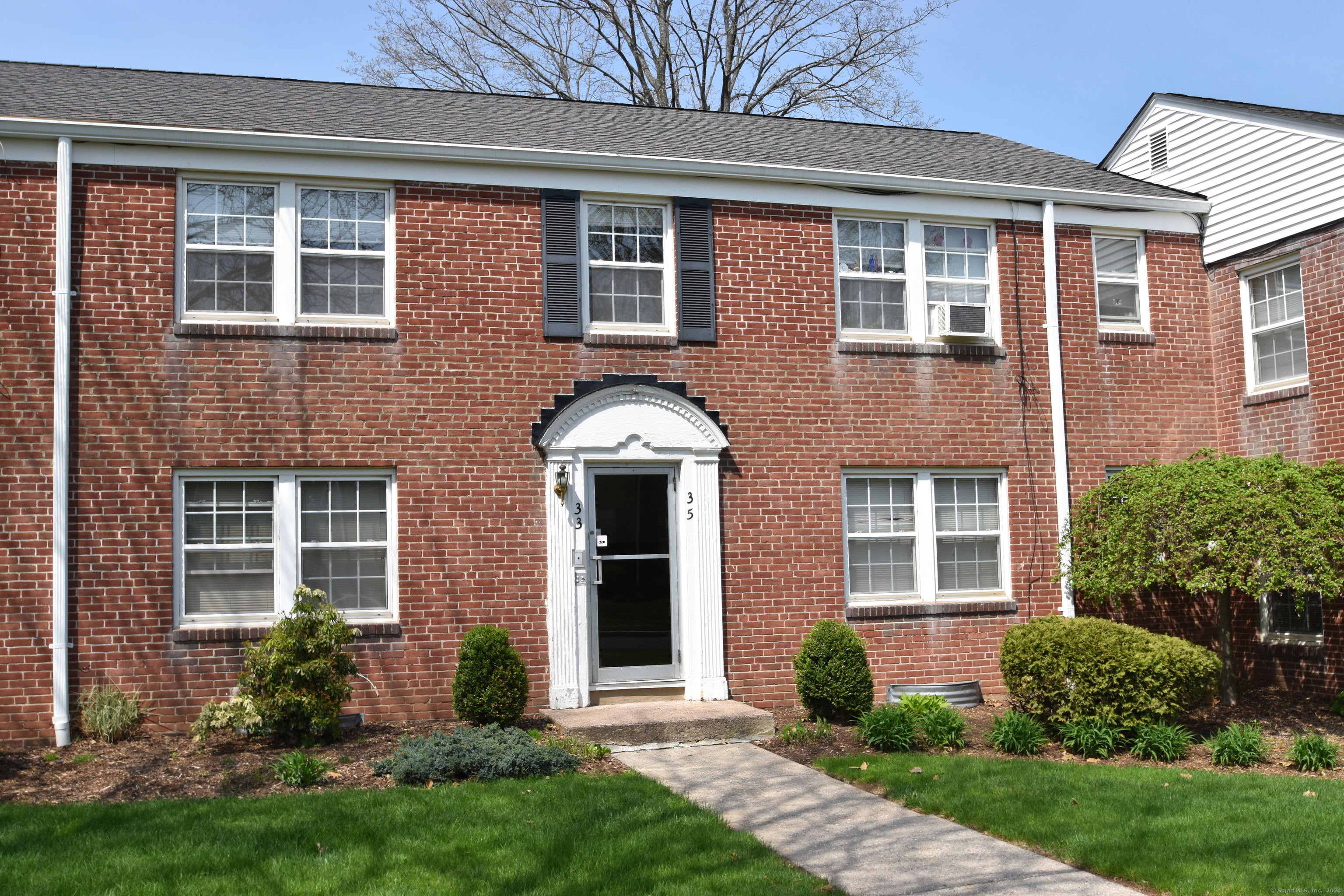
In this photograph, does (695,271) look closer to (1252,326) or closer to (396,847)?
(1252,326)

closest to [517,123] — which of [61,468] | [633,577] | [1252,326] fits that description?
[633,577]

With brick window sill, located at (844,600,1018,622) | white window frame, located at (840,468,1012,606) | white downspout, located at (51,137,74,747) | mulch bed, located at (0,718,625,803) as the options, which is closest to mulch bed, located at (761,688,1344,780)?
brick window sill, located at (844,600,1018,622)

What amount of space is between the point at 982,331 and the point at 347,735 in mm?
7694

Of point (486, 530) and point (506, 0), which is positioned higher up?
point (506, 0)

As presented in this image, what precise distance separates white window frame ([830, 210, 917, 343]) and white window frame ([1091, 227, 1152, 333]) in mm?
2294

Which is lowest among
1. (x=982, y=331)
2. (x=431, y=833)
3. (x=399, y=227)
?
(x=431, y=833)

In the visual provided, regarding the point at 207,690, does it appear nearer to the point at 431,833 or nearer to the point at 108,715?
the point at 108,715

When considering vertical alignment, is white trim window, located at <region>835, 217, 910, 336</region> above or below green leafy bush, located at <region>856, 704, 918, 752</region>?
above

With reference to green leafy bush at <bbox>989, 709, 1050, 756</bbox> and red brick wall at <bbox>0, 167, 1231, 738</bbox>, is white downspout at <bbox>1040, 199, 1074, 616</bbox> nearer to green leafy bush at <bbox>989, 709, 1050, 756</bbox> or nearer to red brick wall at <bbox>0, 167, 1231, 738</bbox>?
red brick wall at <bbox>0, 167, 1231, 738</bbox>

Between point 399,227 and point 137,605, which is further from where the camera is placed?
point 399,227

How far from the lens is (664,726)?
9742 millimetres

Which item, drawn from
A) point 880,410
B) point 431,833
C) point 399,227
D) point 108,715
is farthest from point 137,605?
point 880,410

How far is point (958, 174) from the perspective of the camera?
12.8 meters

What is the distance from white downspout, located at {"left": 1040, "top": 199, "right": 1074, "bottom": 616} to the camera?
12.4 metres
